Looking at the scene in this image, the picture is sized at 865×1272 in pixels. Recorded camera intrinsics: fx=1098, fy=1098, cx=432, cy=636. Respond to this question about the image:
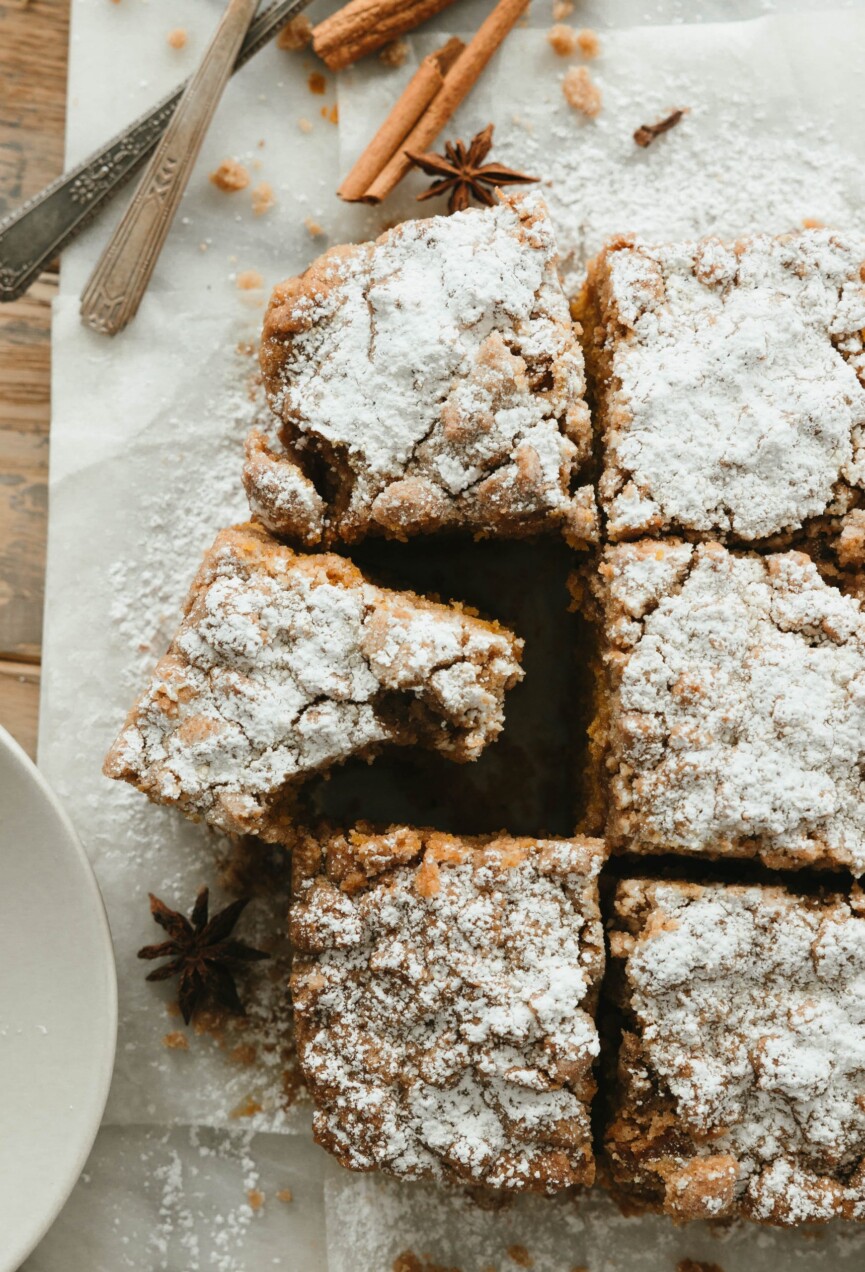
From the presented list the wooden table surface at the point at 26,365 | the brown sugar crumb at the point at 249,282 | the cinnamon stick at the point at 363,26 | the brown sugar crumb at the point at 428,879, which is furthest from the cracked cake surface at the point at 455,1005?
the cinnamon stick at the point at 363,26

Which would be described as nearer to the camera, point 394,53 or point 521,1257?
point 521,1257

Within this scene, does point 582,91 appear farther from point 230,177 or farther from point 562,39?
point 230,177

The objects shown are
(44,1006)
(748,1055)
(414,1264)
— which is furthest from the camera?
(414,1264)

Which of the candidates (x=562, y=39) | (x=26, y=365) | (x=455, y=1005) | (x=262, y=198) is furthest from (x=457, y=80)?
(x=455, y=1005)

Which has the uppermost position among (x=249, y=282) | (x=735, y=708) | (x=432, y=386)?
(x=432, y=386)

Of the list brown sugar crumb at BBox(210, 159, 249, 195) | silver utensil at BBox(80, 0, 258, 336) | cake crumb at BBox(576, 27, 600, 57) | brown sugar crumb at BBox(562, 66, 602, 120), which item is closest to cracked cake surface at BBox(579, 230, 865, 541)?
brown sugar crumb at BBox(562, 66, 602, 120)

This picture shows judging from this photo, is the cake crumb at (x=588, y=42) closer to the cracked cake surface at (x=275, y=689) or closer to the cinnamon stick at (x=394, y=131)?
the cinnamon stick at (x=394, y=131)

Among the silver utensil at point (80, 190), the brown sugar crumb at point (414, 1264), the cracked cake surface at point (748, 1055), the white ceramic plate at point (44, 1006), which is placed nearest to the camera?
the cracked cake surface at point (748, 1055)
